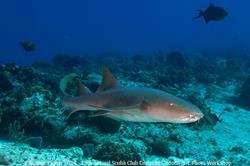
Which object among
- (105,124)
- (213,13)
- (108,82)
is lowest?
(105,124)

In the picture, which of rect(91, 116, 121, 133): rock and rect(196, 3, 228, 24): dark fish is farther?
rect(196, 3, 228, 24): dark fish

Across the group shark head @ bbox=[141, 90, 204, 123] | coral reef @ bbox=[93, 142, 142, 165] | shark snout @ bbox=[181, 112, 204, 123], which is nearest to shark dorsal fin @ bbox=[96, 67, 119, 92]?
shark head @ bbox=[141, 90, 204, 123]

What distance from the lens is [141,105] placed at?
14.5 feet

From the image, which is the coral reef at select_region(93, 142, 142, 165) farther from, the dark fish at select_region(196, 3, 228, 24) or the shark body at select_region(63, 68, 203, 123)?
the dark fish at select_region(196, 3, 228, 24)

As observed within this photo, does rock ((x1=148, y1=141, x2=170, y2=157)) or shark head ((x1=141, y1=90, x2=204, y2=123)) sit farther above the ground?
shark head ((x1=141, y1=90, x2=204, y2=123))

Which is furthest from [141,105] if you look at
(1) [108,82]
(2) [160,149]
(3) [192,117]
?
(2) [160,149]

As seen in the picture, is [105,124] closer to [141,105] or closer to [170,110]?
[141,105]

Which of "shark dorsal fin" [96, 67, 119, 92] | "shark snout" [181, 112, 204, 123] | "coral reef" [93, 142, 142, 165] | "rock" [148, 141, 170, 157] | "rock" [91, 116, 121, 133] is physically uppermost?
"shark dorsal fin" [96, 67, 119, 92]

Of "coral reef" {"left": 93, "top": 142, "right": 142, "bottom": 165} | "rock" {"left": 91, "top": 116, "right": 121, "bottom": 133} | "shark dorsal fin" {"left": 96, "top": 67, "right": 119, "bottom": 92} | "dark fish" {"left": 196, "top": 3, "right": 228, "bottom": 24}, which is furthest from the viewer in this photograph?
"dark fish" {"left": 196, "top": 3, "right": 228, "bottom": 24}

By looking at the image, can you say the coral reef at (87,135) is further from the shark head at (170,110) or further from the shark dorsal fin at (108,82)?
the shark head at (170,110)

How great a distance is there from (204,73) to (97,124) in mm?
13168

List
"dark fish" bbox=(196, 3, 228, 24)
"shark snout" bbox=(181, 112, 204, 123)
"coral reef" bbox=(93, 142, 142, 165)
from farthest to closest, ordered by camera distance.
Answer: "dark fish" bbox=(196, 3, 228, 24) → "coral reef" bbox=(93, 142, 142, 165) → "shark snout" bbox=(181, 112, 204, 123)

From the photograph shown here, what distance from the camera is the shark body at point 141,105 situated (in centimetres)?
427

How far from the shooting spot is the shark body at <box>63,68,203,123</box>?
427cm
